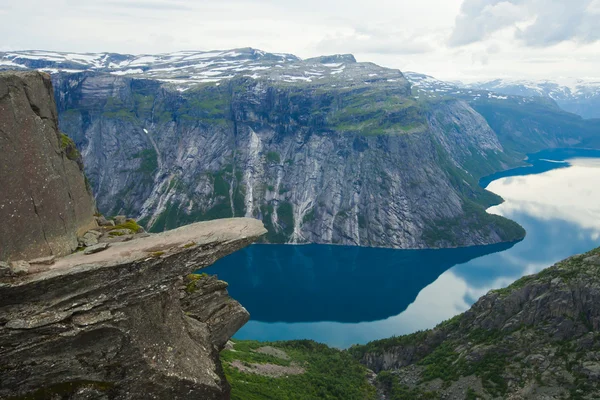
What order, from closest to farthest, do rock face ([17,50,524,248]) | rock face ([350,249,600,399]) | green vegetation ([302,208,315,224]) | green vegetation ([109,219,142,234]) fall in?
green vegetation ([109,219,142,234]) → rock face ([350,249,600,399]) → rock face ([17,50,524,248]) → green vegetation ([302,208,315,224])

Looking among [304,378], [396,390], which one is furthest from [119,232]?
[396,390]

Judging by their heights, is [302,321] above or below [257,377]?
below

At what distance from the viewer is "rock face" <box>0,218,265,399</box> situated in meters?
15.8

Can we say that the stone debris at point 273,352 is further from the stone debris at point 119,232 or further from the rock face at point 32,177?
the rock face at point 32,177

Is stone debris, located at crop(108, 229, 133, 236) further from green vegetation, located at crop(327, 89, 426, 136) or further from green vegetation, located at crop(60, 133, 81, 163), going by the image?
green vegetation, located at crop(327, 89, 426, 136)

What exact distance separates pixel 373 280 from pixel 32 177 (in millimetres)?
115444

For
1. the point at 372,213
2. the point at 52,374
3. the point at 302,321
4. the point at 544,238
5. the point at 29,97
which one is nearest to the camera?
the point at 52,374

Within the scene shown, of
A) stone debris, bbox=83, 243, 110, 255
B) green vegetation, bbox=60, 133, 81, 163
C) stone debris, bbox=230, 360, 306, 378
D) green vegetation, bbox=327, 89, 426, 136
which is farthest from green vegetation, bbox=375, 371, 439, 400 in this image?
green vegetation, bbox=327, 89, 426, 136

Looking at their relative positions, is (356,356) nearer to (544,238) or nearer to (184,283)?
(184,283)

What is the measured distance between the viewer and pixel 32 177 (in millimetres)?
18422

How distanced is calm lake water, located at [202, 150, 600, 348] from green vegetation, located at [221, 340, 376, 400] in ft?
86.4

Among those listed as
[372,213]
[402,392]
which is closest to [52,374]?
[402,392]

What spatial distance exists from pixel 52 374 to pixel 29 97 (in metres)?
11.9

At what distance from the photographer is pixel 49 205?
63.0 ft
